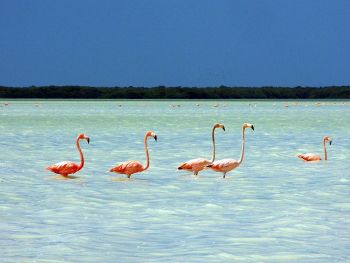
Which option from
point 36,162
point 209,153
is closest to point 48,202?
point 36,162

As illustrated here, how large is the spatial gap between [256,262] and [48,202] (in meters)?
5.04

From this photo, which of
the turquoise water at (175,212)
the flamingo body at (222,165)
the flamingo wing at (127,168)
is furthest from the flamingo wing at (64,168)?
the flamingo body at (222,165)

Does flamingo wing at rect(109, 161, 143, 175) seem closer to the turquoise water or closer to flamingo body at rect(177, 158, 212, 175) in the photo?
the turquoise water

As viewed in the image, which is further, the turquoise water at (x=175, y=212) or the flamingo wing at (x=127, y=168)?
the flamingo wing at (x=127, y=168)

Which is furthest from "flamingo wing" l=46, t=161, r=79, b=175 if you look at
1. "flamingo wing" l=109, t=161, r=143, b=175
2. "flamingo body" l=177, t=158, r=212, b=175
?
"flamingo body" l=177, t=158, r=212, b=175

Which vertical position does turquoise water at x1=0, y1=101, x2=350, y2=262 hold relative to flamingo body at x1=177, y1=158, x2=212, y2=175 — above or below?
below

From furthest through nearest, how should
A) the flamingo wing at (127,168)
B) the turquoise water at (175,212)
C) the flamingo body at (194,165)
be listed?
the flamingo body at (194,165) < the flamingo wing at (127,168) < the turquoise water at (175,212)

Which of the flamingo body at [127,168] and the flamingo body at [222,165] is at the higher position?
the flamingo body at [222,165]

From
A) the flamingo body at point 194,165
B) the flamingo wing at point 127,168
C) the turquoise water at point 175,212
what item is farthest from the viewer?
the flamingo body at point 194,165

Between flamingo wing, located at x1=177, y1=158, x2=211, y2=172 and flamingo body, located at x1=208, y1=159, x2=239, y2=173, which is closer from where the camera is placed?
flamingo body, located at x1=208, y1=159, x2=239, y2=173

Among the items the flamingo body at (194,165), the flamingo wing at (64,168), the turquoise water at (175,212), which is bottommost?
the turquoise water at (175,212)

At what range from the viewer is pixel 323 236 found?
10227mm

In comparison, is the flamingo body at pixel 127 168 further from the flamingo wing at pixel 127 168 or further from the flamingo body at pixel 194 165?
the flamingo body at pixel 194 165

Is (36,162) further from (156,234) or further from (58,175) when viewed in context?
(156,234)
